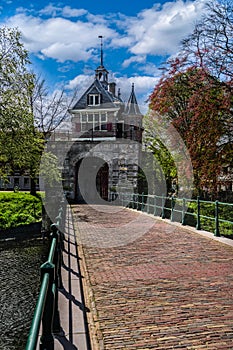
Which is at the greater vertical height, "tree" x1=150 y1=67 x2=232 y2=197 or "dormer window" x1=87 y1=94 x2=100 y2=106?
"dormer window" x1=87 y1=94 x2=100 y2=106

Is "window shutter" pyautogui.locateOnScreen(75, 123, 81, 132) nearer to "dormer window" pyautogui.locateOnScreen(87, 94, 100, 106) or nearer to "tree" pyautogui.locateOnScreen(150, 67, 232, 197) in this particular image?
"dormer window" pyautogui.locateOnScreen(87, 94, 100, 106)

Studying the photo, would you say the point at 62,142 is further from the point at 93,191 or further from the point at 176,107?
the point at 176,107

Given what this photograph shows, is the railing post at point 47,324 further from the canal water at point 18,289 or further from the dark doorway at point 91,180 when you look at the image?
the dark doorway at point 91,180

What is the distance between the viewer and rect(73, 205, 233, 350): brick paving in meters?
3.75

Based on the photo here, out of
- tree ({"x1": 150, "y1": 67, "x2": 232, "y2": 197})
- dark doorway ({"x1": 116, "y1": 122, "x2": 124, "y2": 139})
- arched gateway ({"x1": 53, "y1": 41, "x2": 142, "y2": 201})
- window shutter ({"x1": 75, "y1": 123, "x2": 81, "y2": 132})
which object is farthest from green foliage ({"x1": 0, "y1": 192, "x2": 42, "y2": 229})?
window shutter ({"x1": 75, "y1": 123, "x2": 81, "y2": 132})

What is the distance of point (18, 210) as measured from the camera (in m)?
14.5

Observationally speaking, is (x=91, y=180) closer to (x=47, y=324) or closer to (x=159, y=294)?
(x=159, y=294)

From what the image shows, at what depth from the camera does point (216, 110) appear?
10.5 meters

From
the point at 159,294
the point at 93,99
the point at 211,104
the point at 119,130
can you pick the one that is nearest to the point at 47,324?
the point at 159,294

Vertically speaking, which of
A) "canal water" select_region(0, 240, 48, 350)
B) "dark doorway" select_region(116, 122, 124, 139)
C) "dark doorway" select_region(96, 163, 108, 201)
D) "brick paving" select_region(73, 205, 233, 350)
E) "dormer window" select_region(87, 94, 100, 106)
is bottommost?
"canal water" select_region(0, 240, 48, 350)

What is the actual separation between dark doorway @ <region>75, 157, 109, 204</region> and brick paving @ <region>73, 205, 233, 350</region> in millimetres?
20660

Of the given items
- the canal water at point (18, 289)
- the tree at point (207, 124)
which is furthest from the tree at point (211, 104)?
the canal water at point (18, 289)

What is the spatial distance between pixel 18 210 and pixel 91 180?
17.5 meters

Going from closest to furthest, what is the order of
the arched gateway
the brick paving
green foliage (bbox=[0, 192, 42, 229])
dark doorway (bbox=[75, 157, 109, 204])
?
1. the brick paving
2. green foliage (bbox=[0, 192, 42, 229])
3. the arched gateway
4. dark doorway (bbox=[75, 157, 109, 204])
